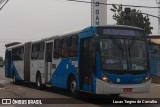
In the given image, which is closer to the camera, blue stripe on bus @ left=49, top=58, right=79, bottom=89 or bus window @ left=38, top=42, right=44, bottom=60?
blue stripe on bus @ left=49, top=58, right=79, bottom=89

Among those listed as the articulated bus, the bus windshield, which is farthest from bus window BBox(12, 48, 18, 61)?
the bus windshield

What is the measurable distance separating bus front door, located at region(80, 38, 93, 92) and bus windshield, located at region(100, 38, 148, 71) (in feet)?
2.49

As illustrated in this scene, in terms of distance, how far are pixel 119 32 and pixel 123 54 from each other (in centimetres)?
103

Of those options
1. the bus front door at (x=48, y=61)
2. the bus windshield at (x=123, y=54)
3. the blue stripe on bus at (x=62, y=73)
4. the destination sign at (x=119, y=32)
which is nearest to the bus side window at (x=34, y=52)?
the bus front door at (x=48, y=61)

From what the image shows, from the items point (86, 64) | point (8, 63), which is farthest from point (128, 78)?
point (8, 63)

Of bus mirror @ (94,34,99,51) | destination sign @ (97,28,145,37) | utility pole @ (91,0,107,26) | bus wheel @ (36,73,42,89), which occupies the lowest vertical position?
bus wheel @ (36,73,42,89)

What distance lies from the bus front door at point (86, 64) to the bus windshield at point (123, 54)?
76 centimetres

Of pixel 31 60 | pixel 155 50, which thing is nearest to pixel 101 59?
pixel 31 60

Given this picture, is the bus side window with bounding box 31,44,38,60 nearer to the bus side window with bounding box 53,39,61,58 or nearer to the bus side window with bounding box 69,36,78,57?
the bus side window with bounding box 53,39,61,58

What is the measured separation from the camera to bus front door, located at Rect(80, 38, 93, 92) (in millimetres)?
16359

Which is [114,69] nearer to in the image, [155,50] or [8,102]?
[8,102]

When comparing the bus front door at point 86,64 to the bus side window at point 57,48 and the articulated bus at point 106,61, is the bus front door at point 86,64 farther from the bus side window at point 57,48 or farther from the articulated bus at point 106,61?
the bus side window at point 57,48

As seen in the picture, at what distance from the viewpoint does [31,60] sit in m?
25.7

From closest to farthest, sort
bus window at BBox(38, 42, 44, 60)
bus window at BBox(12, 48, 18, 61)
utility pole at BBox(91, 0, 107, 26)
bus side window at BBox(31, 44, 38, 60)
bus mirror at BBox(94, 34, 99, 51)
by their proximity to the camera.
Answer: bus mirror at BBox(94, 34, 99, 51) < bus window at BBox(38, 42, 44, 60) < bus side window at BBox(31, 44, 38, 60) < bus window at BBox(12, 48, 18, 61) < utility pole at BBox(91, 0, 107, 26)
